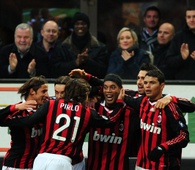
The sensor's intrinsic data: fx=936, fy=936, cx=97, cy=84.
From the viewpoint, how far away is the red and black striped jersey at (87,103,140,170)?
10.4 meters

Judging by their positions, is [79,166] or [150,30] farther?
[150,30]

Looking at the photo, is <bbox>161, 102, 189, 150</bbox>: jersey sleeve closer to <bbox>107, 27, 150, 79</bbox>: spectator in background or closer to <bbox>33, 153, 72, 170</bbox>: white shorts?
<bbox>33, 153, 72, 170</bbox>: white shorts

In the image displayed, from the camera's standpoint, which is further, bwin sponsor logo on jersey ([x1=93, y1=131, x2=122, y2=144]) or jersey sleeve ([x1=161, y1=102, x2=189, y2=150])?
bwin sponsor logo on jersey ([x1=93, y1=131, x2=122, y2=144])

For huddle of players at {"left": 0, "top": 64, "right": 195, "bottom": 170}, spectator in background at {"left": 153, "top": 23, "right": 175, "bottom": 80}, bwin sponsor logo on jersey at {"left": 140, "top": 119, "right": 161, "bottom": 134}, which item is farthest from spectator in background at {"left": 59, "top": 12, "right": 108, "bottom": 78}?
bwin sponsor logo on jersey at {"left": 140, "top": 119, "right": 161, "bottom": 134}

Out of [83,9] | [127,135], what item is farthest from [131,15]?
[127,135]

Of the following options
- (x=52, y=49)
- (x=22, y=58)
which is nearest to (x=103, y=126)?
(x=22, y=58)

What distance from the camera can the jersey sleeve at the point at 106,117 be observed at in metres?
9.77

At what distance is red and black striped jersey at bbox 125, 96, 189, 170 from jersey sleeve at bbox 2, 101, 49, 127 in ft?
3.56

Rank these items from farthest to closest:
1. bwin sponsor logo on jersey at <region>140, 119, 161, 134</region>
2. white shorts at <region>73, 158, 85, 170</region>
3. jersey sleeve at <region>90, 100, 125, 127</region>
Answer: white shorts at <region>73, 158, 85, 170</region>
bwin sponsor logo on jersey at <region>140, 119, 161, 134</region>
jersey sleeve at <region>90, 100, 125, 127</region>

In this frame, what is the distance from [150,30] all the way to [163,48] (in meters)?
0.68

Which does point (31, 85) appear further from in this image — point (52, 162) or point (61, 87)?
point (52, 162)

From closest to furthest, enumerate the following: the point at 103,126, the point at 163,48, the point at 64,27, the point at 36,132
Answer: the point at 103,126 → the point at 36,132 → the point at 163,48 → the point at 64,27

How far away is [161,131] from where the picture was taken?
9859 millimetres

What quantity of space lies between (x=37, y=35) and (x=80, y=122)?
4.77 metres
